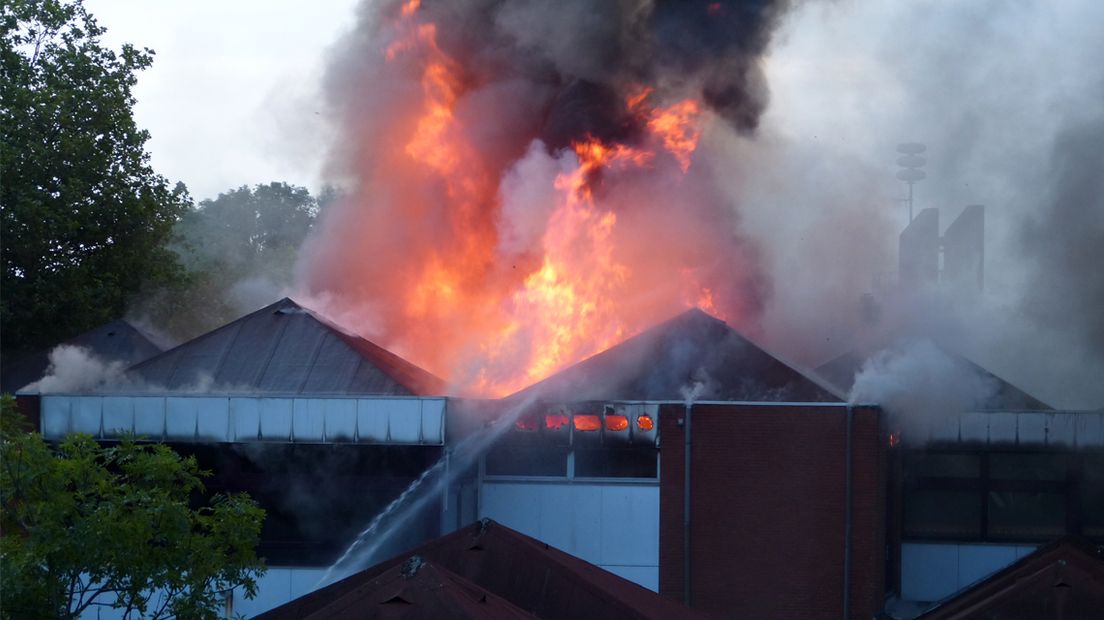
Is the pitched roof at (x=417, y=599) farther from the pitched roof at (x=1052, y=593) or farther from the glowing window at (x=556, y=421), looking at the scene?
the glowing window at (x=556, y=421)

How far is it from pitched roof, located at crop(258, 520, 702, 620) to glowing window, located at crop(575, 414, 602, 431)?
16.3 ft

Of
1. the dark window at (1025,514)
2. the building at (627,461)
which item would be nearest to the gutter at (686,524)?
the building at (627,461)

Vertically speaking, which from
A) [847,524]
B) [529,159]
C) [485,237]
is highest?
[529,159]

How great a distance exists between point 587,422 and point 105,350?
12.4m

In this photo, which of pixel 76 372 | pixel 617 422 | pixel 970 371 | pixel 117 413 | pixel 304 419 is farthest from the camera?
pixel 76 372

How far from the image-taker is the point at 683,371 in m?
20.2

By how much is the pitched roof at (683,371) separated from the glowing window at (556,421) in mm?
420

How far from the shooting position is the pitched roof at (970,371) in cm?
2217

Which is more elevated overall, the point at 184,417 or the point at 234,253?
the point at 234,253

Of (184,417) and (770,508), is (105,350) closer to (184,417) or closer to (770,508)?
(184,417)

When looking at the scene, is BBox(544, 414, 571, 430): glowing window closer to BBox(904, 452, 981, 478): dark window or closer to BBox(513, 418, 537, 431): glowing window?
BBox(513, 418, 537, 431): glowing window

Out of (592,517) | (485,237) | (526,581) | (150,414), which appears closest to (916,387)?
(592,517)

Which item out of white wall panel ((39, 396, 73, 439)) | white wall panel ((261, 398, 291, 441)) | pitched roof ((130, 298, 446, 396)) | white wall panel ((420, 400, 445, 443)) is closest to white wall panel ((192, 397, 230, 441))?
white wall panel ((261, 398, 291, 441))

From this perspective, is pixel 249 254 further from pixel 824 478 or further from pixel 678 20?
pixel 824 478
